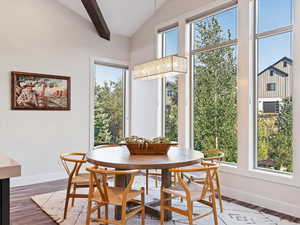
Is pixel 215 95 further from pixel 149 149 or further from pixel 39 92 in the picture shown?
pixel 39 92

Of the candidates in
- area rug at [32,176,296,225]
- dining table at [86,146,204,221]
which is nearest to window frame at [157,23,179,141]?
area rug at [32,176,296,225]

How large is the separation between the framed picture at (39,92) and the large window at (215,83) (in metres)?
2.42

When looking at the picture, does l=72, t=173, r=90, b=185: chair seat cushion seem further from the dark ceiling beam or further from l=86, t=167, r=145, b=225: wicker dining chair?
the dark ceiling beam

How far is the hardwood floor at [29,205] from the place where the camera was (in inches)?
110

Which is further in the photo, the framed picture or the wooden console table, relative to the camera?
the framed picture

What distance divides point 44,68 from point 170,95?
7.81 ft

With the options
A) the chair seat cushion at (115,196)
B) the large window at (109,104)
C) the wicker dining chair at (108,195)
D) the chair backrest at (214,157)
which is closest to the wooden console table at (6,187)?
the wicker dining chair at (108,195)

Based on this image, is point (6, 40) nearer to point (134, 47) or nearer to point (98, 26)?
point (98, 26)

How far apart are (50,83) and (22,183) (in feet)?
5.90

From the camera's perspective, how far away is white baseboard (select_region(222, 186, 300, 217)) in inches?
116

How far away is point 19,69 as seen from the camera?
4.21 m

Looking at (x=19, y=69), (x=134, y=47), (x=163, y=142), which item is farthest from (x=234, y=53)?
(x=19, y=69)

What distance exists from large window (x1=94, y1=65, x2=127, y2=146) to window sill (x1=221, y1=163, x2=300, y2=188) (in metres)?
2.64

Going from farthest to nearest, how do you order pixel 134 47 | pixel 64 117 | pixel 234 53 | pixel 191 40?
1. pixel 134 47
2. pixel 64 117
3. pixel 191 40
4. pixel 234 53
